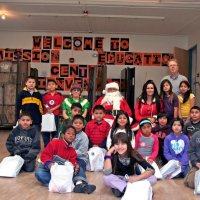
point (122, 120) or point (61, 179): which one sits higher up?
point (122, 120)

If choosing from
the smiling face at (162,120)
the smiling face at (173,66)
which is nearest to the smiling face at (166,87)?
the smiling face at (173,66)

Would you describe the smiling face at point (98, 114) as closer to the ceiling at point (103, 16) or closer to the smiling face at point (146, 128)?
the smiling face at point (146, 128)

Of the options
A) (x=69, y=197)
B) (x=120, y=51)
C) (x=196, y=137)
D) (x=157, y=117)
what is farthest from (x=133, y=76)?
(x=69, y=197)

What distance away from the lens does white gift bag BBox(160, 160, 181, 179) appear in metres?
4.72

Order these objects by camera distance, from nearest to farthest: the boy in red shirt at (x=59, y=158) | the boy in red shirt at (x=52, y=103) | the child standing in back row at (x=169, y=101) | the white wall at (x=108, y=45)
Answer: the boy in red shirt at (x=59, y=158) < the child standing in back row at (x=169, y=101) < the boy in red shirt at (x=52, y=103) < the white wall at (x=108, y=45)

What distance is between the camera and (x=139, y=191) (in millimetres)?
3461

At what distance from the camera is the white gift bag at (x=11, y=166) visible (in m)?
4.45

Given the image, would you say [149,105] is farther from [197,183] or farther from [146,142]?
[197,183]

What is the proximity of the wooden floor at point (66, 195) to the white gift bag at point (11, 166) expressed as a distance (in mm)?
82

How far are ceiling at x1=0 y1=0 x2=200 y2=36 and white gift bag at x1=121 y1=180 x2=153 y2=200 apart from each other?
4.70 m

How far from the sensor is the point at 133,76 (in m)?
10.5

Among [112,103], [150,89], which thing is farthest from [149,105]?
[112,103]

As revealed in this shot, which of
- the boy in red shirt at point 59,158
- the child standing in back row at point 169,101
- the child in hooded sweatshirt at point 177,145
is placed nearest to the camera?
the boy in red shirt at point 59,158

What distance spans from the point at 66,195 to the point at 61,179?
18 centimetres
